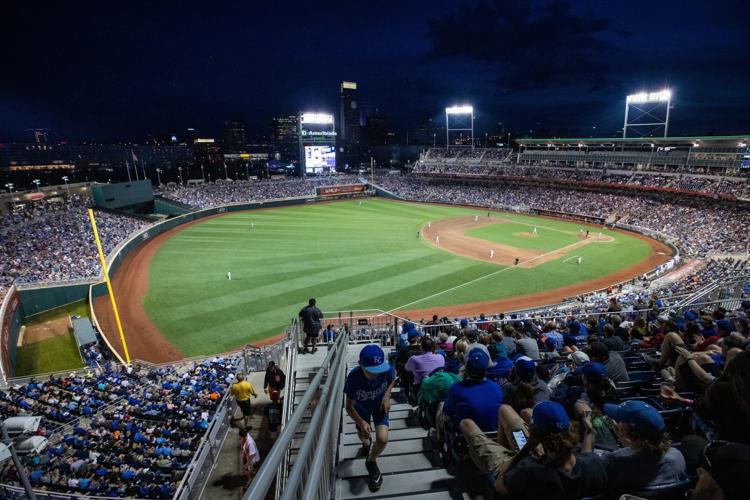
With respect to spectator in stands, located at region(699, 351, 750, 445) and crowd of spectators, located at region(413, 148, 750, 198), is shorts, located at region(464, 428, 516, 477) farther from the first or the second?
crowd of spectators, located at region(413, 148, 750, 198)

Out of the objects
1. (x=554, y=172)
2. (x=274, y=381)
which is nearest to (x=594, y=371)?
(x=274, y=381)

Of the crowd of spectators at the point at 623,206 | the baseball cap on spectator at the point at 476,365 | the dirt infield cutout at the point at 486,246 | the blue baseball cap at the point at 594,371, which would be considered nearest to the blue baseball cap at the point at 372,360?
the baseball cap on spectator at the point at 476,365

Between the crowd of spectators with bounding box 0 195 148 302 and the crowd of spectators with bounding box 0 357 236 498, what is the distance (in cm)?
1383

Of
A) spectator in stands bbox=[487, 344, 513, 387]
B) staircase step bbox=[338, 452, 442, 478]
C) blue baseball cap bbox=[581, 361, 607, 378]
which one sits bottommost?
staircase step bbox=[338, 452, 442, 478]

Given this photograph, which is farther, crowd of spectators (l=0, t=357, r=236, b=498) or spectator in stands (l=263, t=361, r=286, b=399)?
spectator in stands (l=263, t=361, r=286, b=399)

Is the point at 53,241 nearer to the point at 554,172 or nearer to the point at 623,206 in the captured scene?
the point at 623,206

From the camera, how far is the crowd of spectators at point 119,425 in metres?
9.80

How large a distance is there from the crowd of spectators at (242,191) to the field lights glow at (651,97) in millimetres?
50042

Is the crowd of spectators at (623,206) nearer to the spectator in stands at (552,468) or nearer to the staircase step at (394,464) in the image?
the staircase step at (394,464)

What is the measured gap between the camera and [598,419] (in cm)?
406

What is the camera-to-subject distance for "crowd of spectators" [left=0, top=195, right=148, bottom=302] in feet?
90.5

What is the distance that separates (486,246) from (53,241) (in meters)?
39.3

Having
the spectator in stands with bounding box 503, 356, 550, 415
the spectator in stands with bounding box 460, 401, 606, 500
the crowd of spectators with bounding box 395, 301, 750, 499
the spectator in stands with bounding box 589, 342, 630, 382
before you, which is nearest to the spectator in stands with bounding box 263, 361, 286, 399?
the crowd of spectators with bounding box 395, 301, 750, 499

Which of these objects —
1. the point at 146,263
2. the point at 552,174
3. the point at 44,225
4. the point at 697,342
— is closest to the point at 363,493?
the point at 697,342
